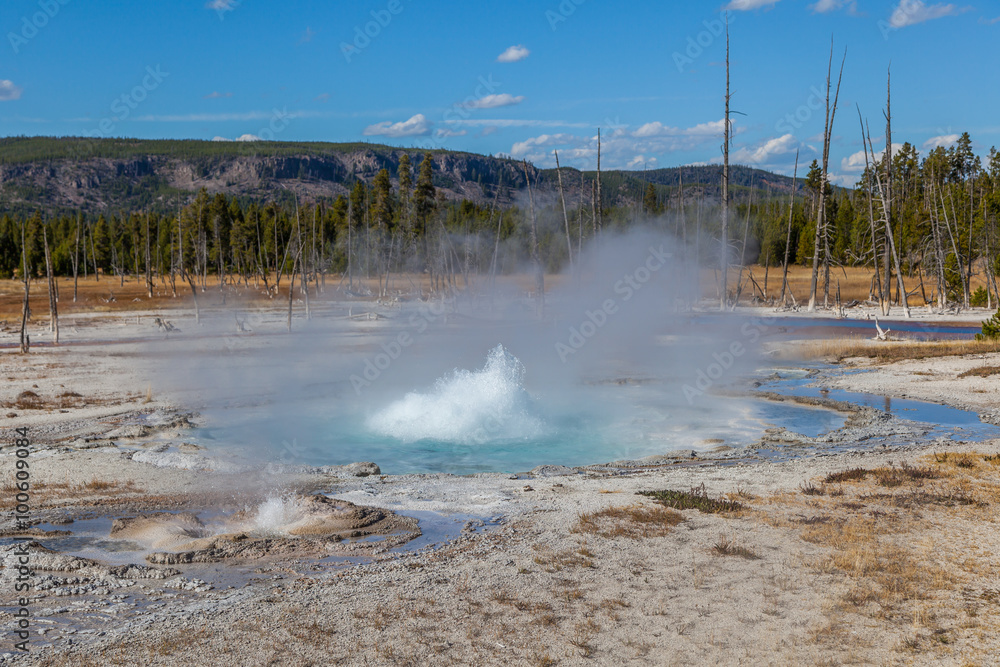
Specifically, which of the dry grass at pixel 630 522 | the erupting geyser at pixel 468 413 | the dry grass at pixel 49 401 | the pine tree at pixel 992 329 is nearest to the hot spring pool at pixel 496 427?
the erupting geyser at pixel 468 413

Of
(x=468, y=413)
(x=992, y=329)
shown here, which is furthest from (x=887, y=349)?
(x=468, y=413)

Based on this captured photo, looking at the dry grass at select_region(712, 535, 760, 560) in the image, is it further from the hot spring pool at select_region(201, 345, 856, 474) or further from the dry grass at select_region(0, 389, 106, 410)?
the dry grass at select_region(0, 389, 106, 410)

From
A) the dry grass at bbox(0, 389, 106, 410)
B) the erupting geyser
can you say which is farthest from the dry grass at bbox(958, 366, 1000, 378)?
the dry grass at bbox(0, 389, 106, 410)

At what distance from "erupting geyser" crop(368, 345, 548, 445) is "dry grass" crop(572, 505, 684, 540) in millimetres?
5513

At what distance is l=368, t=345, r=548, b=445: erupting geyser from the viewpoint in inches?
558

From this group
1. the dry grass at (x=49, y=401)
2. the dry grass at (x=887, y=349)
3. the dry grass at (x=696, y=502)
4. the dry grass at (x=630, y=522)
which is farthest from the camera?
the dry grass at (x=887, y=349)

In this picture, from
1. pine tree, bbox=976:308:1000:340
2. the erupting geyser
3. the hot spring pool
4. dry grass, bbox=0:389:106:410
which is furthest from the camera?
pine tree, bbox=976:308:1000:340

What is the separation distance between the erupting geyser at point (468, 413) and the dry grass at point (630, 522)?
551cm

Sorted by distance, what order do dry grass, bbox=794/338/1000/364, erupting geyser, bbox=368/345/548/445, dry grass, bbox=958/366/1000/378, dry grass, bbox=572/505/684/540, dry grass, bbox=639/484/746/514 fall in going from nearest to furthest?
dry grass, bbox=572/505/684/540
dry grass, bbox=639/484/746/514
erupting geyser, bbox=368/345/548/445
dry grass, bbox=958/366/1000/378
dry grass, bbox=794/338/1000/364

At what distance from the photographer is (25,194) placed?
190125mm

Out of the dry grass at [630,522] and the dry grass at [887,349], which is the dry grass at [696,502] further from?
the dry grass at [887,349]

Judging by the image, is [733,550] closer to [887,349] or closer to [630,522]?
[630,522]

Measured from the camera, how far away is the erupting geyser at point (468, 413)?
14.2 m

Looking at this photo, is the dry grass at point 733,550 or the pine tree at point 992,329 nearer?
the dry grass at point 733,550
